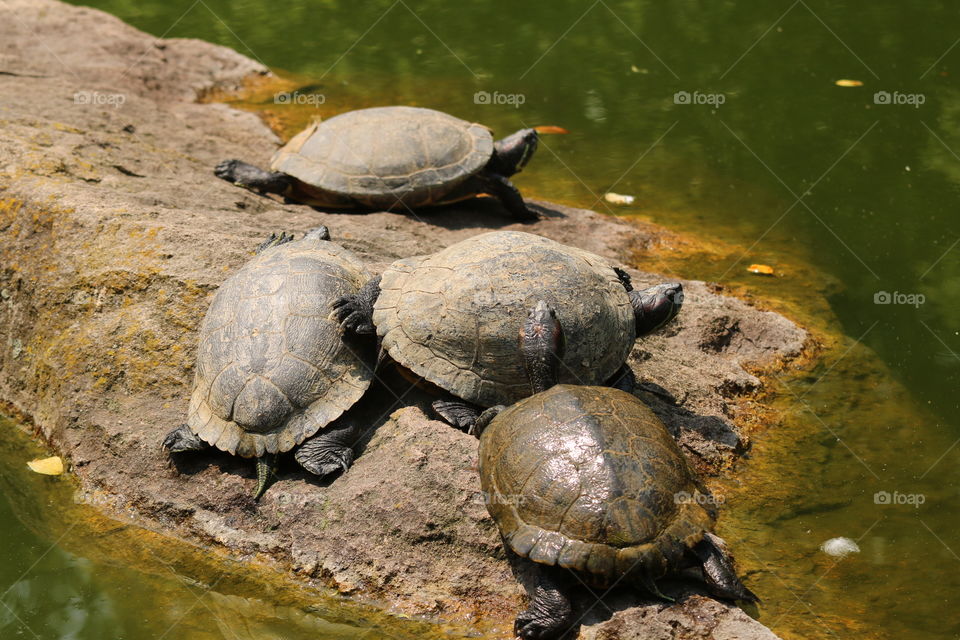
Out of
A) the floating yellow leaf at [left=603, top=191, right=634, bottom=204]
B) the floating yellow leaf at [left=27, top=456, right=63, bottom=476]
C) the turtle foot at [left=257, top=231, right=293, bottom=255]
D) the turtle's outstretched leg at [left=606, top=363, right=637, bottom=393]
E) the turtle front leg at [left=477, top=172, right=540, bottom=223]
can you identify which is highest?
the turtle foot at [left=257, top=231, right=293, bottom=255]

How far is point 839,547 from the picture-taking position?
4809mm

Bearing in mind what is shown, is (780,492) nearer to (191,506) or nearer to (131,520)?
(191,506)

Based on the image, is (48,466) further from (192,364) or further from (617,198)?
(617,198)

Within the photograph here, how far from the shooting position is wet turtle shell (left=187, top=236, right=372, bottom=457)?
15.8ft

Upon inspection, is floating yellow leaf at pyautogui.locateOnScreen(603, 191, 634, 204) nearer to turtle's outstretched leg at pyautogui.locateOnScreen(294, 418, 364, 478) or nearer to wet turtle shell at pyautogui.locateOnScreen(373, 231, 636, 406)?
wet turtle shell at pyautogui.locateOnScreen(373, 231, 636, 406)

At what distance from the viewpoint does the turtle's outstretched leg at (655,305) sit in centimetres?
558

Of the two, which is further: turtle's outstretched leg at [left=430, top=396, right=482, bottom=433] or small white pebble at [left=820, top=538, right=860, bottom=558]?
turtle's outstretched leg at [left=430, top=396, right=482, bottom=433]

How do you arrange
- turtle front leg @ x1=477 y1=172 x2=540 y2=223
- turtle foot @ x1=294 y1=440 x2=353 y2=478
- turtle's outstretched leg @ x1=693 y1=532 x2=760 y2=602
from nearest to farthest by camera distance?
1. turtle's outstretched leg @ x1=693 y1=532 x2=760 y2=602
2. turtle foot @ x1=294 y1=440 x2=353 y2=478
3. turtle front leg @ x1=477 y1=172 x2=540 y2=223

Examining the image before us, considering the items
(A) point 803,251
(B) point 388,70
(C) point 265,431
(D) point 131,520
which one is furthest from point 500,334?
(B) point 388,70

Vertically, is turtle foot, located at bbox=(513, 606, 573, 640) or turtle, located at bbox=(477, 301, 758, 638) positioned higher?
turtle, located at bbox=(477, 301, 758, 638)

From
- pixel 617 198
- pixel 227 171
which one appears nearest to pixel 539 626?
pixel 227 171

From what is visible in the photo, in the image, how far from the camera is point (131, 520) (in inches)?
196

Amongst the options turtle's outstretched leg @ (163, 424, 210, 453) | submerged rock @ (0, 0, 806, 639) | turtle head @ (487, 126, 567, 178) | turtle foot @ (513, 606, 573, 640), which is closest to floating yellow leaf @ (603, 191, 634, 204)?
submerged rock @ (0, 0, 806, 639)

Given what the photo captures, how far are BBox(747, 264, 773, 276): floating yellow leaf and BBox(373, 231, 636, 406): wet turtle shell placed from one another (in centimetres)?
294
